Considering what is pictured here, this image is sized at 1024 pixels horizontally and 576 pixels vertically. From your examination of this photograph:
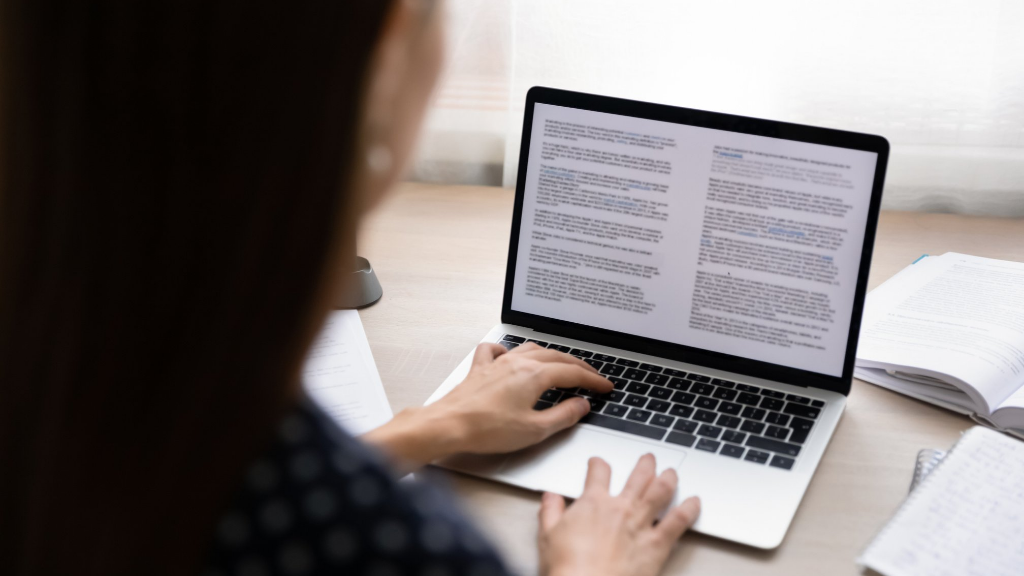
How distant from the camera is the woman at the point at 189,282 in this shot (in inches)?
13.1

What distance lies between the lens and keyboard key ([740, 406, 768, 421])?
840 mm

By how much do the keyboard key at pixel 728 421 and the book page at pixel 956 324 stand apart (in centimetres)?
18

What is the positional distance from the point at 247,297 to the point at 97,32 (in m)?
0.11

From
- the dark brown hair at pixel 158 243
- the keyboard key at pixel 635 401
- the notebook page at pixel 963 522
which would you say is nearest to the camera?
the dark brown hair at pixel 158 243

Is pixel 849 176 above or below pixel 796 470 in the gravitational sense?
above

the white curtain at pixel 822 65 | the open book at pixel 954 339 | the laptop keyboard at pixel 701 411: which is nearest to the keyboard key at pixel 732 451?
the laptop keyboard at pixel 701 411

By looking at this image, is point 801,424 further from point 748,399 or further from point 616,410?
point 616,410

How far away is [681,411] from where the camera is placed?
85 centimetres

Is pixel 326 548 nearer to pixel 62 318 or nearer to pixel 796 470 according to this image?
Result: pixel 62 318

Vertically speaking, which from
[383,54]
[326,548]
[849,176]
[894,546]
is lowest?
[894,546]

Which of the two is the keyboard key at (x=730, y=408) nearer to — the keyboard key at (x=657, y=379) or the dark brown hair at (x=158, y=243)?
the keyboard key at (x=657, y=379)

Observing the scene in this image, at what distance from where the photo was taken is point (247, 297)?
0.36 meters

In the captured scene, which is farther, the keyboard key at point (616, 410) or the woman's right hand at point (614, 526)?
the keyboard key at point (616, 410)

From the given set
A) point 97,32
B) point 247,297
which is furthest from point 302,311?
point 97,32
